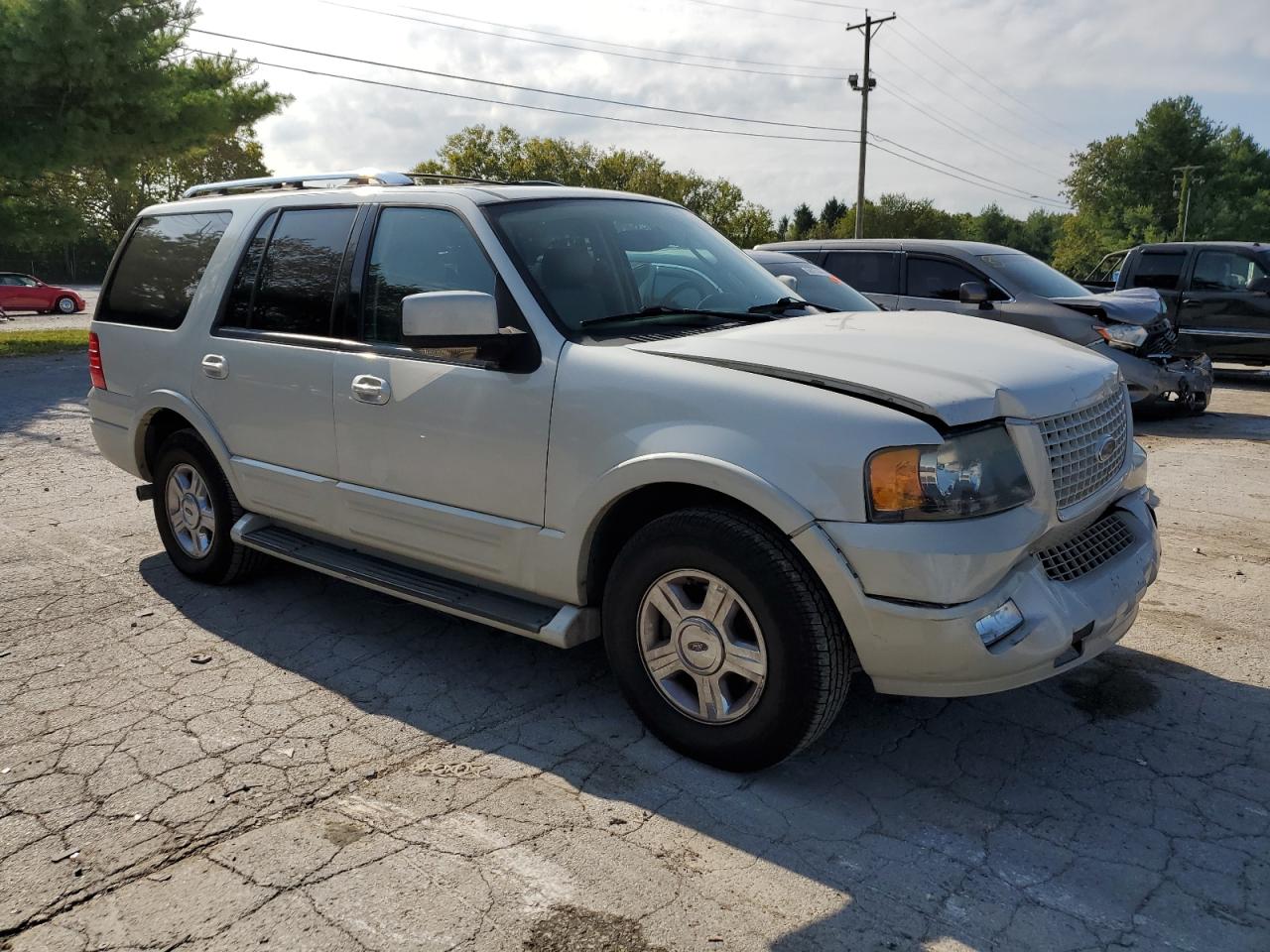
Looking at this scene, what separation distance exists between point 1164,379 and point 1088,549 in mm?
7914

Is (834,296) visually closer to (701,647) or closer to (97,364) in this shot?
(701,647)

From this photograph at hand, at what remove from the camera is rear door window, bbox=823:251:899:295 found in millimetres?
11070

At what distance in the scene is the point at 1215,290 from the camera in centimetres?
1376

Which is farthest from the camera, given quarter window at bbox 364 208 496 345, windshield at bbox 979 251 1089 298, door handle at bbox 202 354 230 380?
windshield at bbox 979 251 1089 298

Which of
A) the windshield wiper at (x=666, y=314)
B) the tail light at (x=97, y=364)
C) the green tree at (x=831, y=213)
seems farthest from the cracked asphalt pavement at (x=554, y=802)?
the green tree at (x=831, y=213)

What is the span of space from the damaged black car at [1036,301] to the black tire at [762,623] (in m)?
7.03

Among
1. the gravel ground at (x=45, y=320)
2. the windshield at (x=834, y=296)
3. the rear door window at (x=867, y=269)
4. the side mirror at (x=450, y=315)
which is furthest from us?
the gravel ground at (x=45, y=320)

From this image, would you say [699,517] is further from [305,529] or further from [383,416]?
[305,529]

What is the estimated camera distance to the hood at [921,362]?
3.03 metres

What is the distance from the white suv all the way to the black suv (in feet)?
37.8

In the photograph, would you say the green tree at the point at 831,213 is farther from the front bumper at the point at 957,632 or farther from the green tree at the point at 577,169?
the front bumper at the point at 957,632

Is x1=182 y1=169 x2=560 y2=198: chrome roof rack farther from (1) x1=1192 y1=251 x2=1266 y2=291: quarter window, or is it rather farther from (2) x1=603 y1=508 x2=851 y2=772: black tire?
(1) x1=1192 y1=251 x2=1266 y2=291: quarter window

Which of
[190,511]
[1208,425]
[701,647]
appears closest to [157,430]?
[190,511]

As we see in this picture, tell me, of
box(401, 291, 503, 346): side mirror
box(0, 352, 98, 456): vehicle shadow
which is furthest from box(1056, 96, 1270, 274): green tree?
box(401, 291, 503, 346): side mirror
